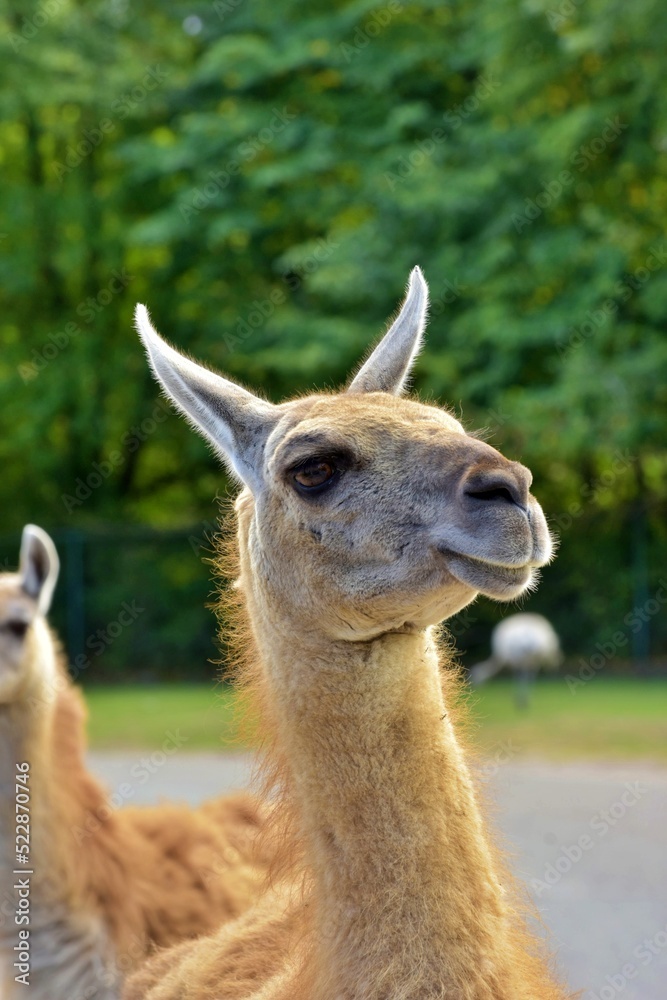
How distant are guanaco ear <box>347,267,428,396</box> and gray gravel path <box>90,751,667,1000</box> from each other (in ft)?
3.74

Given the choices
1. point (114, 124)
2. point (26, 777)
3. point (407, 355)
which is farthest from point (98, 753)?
point (114, 124)

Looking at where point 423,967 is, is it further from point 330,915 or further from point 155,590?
point 155,590

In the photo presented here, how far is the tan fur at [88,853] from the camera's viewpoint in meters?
4.29

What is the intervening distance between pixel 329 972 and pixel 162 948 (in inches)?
69.5
